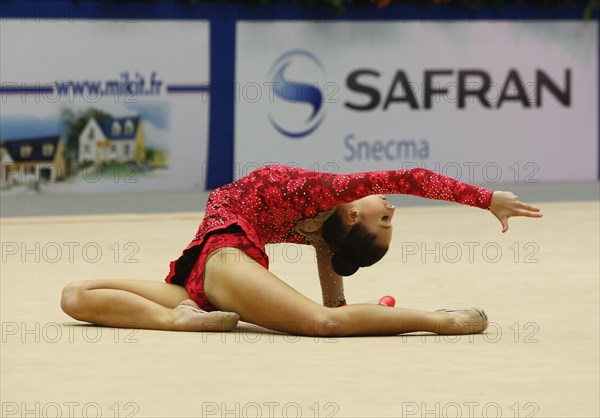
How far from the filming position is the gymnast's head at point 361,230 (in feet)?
20.5

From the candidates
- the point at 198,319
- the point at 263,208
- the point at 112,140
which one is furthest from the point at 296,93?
the point at 198,319

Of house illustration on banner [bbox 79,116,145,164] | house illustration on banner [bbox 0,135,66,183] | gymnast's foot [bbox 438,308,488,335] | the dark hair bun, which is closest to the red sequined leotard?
the dark hair bun

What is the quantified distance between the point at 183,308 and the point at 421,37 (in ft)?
25.8

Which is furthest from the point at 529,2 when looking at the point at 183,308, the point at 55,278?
the point at 183,308

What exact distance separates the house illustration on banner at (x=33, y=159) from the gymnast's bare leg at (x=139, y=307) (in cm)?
614

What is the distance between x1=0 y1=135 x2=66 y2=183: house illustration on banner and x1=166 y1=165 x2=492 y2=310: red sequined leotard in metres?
6.21

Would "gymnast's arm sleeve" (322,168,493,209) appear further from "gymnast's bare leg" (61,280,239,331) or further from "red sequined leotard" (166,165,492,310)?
"gymnast's bare leg" (61,280,239,331)

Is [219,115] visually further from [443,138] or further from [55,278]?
[55,278]

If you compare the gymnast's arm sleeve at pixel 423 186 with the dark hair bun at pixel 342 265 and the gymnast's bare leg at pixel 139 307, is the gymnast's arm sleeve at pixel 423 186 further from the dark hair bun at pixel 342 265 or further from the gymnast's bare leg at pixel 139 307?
the gymnast's bare leg at pixel 139 307

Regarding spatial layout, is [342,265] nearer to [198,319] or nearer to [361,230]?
[361,230]

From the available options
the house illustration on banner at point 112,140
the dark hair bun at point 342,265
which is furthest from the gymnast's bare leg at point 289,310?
the house illustration on banner at point 112,140

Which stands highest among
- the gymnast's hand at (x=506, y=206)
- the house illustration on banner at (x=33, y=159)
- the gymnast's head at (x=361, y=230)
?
the gymnast's hand at (x=506, y=206)

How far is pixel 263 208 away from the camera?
6363 mm

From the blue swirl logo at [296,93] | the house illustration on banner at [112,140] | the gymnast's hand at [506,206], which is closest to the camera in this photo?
the gymnast's hand at [506,206]
